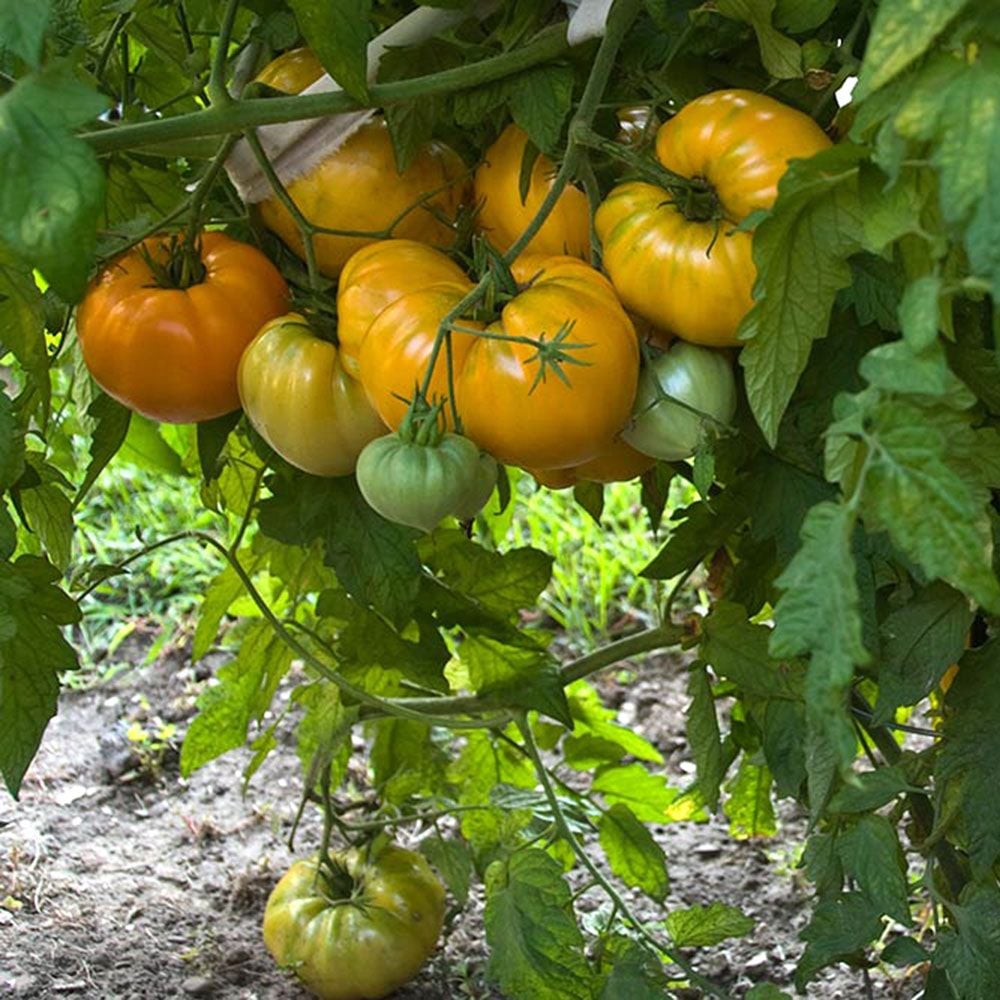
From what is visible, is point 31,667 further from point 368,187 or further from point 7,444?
point 368,187

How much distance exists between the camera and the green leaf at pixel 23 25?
0.73m

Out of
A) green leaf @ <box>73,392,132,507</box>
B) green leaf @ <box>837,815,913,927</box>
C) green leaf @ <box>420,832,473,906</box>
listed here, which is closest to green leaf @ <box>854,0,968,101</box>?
green leaf @ <box>837,815,913,927</box>

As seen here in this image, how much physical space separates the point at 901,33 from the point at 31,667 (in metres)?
0.74

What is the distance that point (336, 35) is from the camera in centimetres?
93

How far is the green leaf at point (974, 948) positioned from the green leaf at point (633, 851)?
0.46 meters

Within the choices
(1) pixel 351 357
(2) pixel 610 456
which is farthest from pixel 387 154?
(2) pixel 610 456

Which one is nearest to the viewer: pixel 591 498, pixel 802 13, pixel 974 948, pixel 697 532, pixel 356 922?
pixel 802 13

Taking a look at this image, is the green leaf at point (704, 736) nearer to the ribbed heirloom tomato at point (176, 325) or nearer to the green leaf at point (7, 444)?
the ribbed heirloom tomato at point (176, 325)

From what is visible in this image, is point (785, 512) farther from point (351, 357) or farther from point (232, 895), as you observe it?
point (232, 895)

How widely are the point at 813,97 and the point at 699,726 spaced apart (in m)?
0.54

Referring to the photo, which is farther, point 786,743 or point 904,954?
point 786,743

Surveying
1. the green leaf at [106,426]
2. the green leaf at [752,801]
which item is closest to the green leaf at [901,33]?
the green leaf at [106,426]

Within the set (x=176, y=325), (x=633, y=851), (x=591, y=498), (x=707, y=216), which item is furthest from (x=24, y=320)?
(x=633, y=851)

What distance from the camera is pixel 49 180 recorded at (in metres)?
0.71
